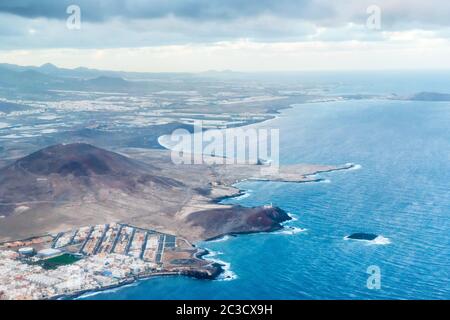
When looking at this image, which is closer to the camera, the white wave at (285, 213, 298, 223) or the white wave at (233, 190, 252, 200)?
the white wave at (285, 213, 298, 223)

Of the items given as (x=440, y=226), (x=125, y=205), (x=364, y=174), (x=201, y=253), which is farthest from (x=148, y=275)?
(x=364, y=174)

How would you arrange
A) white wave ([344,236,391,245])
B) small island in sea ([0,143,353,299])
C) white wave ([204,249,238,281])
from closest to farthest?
white wave ([204,249,238,281]), small island in sea ([0,143,353,299]), white wave ([344,236,391,245])

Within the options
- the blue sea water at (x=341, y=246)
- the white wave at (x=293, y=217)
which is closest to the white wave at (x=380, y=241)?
the blue sea water at (x=341, y=246)

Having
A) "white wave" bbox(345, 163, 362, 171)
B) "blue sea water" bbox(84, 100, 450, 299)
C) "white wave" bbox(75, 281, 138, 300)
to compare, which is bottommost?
"white wave" bbox(75, 281, 138, 300)

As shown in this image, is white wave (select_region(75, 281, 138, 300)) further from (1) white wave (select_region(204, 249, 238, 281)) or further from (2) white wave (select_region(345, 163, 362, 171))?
(2) white wave (select_region(345, 163, 362, 171))

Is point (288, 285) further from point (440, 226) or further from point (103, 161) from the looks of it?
point (103, 161)

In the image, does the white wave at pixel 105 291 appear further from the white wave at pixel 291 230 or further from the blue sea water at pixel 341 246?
the white wave at pixel 291 230

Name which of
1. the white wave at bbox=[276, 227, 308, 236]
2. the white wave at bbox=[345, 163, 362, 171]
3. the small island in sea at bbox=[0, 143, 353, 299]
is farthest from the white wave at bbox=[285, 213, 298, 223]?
the white wave at bbox=[345, 163, 362, 171]
